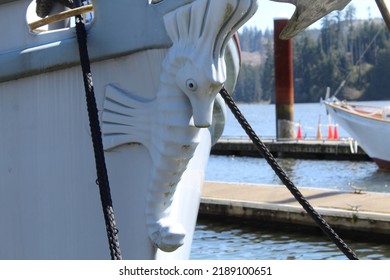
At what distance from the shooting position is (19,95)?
4.53 m

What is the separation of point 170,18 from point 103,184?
867 millimetres

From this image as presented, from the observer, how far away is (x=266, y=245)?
11422mm

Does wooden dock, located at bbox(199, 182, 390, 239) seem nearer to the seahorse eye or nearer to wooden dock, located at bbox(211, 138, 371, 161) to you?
the seahorse eye

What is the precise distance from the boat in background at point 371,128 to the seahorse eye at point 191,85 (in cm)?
1822

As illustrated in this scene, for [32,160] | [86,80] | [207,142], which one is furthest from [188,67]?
[32,160]

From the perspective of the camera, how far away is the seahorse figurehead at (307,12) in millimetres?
4027

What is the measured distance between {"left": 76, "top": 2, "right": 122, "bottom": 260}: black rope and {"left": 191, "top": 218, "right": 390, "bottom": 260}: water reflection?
22.2 ft

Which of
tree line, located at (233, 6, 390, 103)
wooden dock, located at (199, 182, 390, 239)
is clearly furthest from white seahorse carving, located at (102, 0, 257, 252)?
tree line, located at (233, 6, 390, 103)

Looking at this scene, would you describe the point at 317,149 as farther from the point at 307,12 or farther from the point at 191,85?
the point at 191,85

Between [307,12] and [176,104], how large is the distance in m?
0.80

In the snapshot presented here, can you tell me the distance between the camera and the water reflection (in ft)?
35.2

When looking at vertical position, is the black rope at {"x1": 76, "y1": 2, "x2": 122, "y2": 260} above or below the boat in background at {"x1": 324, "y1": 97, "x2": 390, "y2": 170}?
above

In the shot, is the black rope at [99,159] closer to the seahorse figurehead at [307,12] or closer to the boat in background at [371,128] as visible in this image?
the seahorse figurehead at [307,12]
